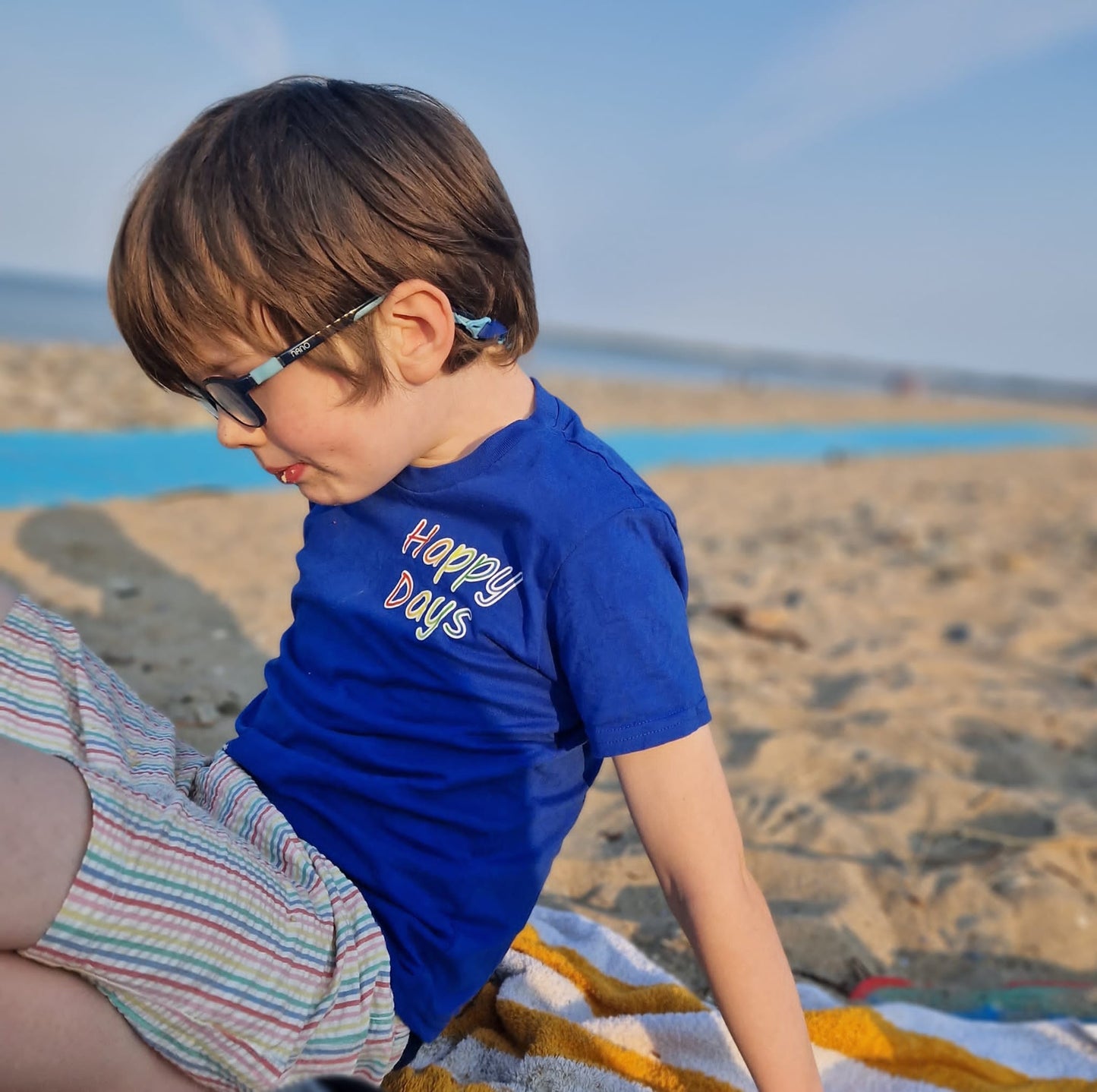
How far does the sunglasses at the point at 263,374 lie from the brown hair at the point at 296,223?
11 mm

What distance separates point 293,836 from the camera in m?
1.28

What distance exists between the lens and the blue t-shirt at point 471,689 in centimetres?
121

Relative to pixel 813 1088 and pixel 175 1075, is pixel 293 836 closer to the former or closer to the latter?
pixel 175 1075

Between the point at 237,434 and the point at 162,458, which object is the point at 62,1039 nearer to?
the point at 237,434

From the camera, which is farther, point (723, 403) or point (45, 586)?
point (723, 403)

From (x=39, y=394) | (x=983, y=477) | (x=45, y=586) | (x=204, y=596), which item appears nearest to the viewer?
(x=45, y=586)

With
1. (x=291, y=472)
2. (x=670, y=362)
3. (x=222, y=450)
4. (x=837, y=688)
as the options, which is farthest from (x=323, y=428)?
(x=670, y=362)

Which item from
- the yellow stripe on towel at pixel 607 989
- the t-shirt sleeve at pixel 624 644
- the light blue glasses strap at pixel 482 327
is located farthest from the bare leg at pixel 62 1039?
the light blue glasses strap at pixel 482 327

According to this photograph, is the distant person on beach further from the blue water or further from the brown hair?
the blue water

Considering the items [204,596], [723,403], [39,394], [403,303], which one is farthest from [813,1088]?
[723,403]

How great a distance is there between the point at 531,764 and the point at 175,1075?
1.71 ft

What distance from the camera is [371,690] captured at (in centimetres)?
135

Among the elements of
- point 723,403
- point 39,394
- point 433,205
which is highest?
point 433,205

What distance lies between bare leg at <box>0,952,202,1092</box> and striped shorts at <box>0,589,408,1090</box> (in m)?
0.02
